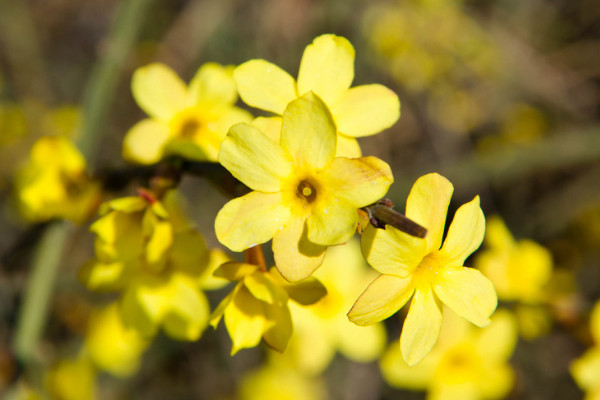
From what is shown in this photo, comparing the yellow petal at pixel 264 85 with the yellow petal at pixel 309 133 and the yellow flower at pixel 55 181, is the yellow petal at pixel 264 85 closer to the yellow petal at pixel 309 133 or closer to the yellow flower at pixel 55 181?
the yellow petal at pixel 309 133

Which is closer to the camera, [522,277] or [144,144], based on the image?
[144,144]

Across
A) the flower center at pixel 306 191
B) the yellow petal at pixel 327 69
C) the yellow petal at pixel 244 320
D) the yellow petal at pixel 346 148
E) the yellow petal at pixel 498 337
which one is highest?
the yellow petal at pixel 327 69

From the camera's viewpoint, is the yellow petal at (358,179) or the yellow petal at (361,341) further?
the yellow petal at (361,341)

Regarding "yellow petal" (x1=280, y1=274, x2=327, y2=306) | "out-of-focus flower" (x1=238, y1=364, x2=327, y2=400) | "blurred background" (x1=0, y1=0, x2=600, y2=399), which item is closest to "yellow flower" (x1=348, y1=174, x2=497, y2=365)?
"yellow petal" (x1=280, y1=274, x2=327, y2=306)

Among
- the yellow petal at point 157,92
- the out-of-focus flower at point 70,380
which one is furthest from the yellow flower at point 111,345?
the yellow petal at point 157,92

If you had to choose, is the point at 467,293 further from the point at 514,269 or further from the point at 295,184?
the point at 514,269

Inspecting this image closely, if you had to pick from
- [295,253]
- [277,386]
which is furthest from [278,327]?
[277,386]

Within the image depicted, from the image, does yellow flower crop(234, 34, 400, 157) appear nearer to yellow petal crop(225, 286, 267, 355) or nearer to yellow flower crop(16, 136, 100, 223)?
yellow petal crop(225, 286, 267, 355)
